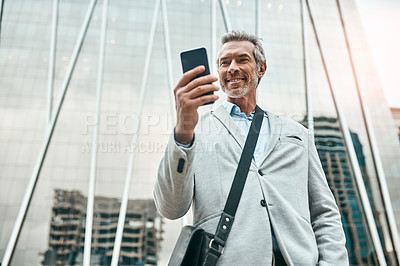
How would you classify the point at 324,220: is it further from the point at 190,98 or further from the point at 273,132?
the point at 190,98

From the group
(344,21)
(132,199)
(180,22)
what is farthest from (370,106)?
(132,199)

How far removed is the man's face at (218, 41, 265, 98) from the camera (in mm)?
1948

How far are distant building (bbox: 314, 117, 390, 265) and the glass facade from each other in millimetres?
316

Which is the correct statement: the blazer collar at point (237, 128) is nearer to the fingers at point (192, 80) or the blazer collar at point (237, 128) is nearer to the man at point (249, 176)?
the man at point (249, 176)

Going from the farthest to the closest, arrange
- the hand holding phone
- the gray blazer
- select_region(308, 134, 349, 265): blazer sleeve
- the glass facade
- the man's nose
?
the glass facade
the man's nose
select_region(308, 134, 349, 265): blazer sleeve
the gray blazer
the hand holding phone

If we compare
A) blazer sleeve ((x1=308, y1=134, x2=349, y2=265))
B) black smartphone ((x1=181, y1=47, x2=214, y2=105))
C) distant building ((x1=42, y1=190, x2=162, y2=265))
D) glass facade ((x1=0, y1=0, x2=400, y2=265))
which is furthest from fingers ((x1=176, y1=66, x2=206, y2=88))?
glass facade ((x1=0, y1=0, x2=400, y2=265))

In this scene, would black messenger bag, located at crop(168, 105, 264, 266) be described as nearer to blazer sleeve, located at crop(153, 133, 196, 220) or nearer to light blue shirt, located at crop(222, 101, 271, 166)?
blazer sleeve, located at crop(153, 133, 196, 220)

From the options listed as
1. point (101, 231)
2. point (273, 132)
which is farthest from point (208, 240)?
point (101, 231)

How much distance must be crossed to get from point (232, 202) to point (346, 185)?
15.6 m

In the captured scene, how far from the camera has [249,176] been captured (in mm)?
1624

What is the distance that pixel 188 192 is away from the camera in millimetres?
1515

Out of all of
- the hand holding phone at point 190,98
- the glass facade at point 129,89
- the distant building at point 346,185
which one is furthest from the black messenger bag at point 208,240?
the distant building at point 346,185

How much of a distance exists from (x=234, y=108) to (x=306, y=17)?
719 inches

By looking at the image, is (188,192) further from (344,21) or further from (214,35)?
(344,21)
